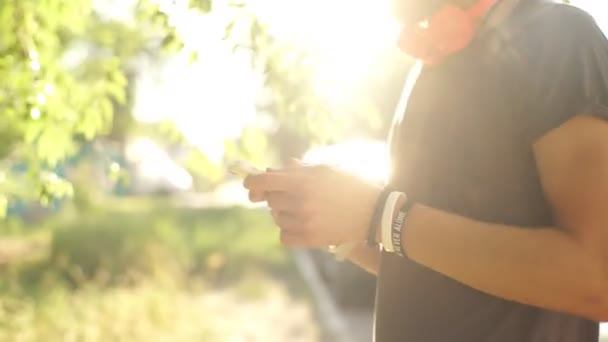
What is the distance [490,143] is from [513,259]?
23 centimetres

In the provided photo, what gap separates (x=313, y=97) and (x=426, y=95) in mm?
2594

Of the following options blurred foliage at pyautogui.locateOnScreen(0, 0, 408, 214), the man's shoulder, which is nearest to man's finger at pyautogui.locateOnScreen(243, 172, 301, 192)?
the man's shoulder

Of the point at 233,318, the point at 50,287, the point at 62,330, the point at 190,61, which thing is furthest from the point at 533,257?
the point at 50,287

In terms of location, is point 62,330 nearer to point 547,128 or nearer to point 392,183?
point 392,183

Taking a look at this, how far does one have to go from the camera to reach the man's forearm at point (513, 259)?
4.22ft

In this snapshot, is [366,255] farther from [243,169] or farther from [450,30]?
[450,30]

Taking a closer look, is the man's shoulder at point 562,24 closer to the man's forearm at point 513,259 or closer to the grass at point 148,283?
the man's forearm at point 513,259

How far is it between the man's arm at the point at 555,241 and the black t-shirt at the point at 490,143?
30mm

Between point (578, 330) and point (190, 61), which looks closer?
point (578, 330)

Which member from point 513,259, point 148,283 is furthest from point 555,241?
point 148,283

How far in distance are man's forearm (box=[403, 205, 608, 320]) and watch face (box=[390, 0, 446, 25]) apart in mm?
409

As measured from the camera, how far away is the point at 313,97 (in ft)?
13.8

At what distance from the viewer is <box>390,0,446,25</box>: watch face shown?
1.55 meters

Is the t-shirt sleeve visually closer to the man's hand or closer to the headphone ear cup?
the headphone ear cup
